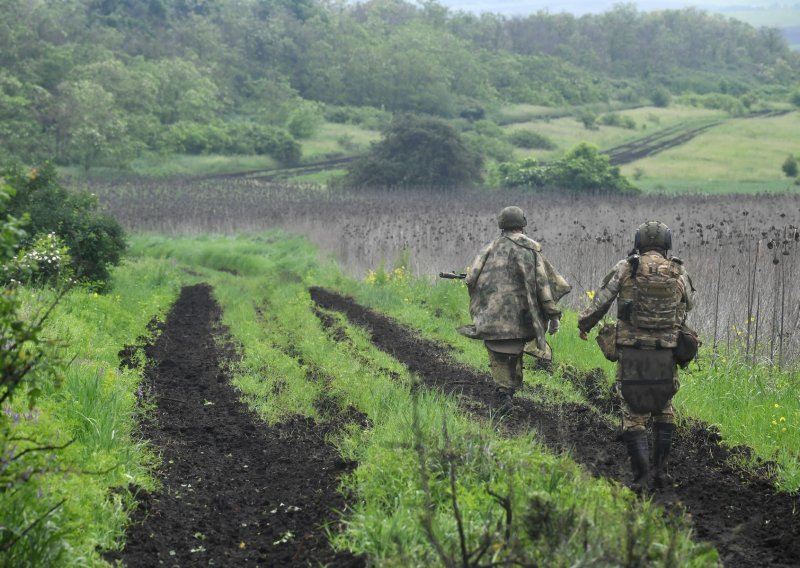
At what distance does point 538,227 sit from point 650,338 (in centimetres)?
1733

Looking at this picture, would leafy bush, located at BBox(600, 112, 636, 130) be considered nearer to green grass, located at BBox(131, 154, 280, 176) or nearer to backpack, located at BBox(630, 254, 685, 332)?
green grass, located at BBox(131, 154, 280, 176)

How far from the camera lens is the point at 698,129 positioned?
257 ft

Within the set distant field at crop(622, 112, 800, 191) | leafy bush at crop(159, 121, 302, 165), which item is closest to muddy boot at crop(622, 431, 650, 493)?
distant field at crop(622, 112, 800, 191)

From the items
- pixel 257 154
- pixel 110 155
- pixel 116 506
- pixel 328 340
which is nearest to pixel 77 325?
pixel 328 340

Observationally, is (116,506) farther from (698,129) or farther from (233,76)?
(233,76)

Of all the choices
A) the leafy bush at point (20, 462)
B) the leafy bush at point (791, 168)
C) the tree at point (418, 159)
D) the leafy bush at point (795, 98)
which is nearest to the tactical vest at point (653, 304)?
the leafy bush at point (20, 462)

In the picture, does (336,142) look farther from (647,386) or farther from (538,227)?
(647,386)

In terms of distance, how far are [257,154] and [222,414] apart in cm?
5913

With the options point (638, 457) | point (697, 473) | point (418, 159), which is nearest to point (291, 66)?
point (418, 159)

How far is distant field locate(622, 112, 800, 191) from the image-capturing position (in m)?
53.3

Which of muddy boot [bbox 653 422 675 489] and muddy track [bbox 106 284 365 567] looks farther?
muddy boot [bbox 653 422 675 489]

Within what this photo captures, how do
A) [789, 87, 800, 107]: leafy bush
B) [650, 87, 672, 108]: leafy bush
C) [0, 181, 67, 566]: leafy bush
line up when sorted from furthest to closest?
[650, 87, 672, 108]: leafy bush → [789, 87, 800, 107]: leafy bush → [0, 181, 67, 566]: leafy bush

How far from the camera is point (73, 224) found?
19062mm

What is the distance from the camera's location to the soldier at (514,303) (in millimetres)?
10336
